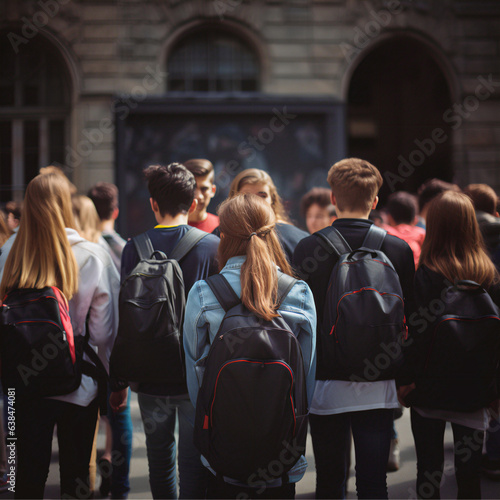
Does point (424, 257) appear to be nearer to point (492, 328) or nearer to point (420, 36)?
point (492, 328)

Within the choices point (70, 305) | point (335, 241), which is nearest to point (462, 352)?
point (335, 241)

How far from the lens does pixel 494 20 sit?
1134cm

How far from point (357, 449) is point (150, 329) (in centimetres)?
110

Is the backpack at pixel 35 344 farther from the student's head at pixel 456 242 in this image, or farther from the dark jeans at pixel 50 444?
the student's head at pixel 456 242

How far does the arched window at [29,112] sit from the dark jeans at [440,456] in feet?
34.3

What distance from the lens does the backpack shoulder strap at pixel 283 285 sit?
7.06ft

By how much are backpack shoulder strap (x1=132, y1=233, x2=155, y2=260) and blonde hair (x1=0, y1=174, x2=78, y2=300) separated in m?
0.32

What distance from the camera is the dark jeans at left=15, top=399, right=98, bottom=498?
8.22 feet

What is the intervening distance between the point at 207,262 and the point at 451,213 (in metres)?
1.24

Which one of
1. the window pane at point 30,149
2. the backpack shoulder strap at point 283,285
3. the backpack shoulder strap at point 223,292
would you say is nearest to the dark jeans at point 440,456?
the backpack shoulder strap at point 283,285

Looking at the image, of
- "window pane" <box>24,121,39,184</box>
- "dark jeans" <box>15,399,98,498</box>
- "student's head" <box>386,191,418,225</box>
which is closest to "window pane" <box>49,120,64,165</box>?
"window pane" <box>24,121,39,184</box>

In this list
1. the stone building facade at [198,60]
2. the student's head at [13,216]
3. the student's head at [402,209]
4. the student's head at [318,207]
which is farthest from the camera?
the stone building facade at [198,60]

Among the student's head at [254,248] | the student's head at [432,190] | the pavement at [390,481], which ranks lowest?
the pavement at [390,481]

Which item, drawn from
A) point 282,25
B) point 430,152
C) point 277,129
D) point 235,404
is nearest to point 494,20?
point 430,152
